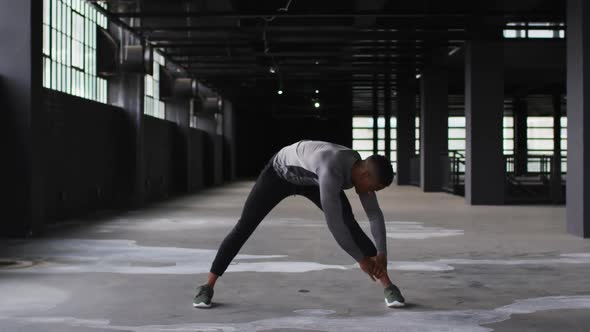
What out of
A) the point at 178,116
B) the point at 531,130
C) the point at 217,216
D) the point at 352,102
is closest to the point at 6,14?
the point at 217,216

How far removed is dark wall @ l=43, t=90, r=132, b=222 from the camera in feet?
43.9

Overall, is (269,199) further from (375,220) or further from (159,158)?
(159,158)

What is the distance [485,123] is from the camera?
19.3 m

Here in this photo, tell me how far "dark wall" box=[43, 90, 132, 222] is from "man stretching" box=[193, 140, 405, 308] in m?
8.48

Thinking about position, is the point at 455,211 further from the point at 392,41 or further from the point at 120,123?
the point at 120,123

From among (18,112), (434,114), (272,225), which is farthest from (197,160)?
(18,112)

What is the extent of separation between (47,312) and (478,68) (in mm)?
16019

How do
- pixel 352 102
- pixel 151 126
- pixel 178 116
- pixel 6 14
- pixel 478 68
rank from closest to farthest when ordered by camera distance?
pixel 6 14, pixel 478 68, pixel 151 126, pixel 178 116, pixel 352 102

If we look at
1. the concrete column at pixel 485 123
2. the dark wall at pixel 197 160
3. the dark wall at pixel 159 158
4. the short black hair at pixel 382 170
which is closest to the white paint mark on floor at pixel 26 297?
the short black hair at pixel 382 170

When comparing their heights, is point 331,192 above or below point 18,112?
below

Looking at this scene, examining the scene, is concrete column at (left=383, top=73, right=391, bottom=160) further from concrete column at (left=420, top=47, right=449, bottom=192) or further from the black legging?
the black legging

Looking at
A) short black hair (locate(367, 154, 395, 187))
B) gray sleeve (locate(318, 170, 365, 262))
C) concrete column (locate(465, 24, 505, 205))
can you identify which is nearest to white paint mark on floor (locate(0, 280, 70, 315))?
gray sleeve (locate(318, 170, 365, 262))

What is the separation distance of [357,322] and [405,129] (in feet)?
93.4

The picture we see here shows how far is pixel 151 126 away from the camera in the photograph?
21.2m
